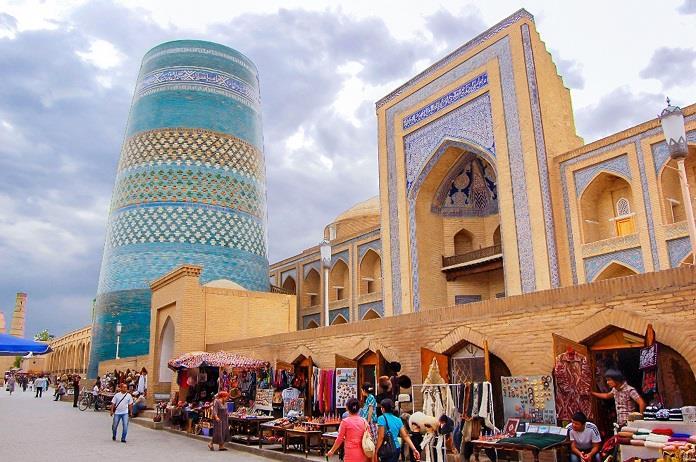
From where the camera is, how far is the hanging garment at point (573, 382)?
557 cm

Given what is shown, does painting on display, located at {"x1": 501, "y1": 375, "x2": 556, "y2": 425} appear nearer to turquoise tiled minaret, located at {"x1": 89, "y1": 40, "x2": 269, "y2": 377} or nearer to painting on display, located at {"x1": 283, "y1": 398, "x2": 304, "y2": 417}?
painting on display, located at {"x1": 283, "y1": 398, "x2": 304, "y2": 417}

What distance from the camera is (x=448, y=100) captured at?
14.3 meters

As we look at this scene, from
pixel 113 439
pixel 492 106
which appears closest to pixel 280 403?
pixel 113 439

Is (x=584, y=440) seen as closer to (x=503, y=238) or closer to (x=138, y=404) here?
(x=503, y=238)

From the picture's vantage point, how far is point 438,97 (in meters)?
14.6

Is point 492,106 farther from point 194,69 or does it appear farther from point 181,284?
point 194,69

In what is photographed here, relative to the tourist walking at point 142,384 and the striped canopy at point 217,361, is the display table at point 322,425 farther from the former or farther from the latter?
the tourist walking at point 142,384

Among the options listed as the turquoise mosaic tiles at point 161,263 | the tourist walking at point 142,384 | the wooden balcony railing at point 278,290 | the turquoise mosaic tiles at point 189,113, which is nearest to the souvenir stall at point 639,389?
the tourist walking at point 142,384

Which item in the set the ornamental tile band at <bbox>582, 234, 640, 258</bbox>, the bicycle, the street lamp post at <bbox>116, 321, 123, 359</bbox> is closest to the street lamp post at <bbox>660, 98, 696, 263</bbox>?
the ornamental tile band at <bbox>582, 234, 640, 258</bbox>

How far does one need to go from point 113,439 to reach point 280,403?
102 inches

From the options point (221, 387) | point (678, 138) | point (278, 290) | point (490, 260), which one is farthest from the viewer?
point (278, 290)

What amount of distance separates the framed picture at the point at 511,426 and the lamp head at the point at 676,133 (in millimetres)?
3111

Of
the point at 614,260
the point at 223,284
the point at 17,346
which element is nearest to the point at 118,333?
the point at 17,346

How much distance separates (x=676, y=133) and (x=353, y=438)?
172 inches
